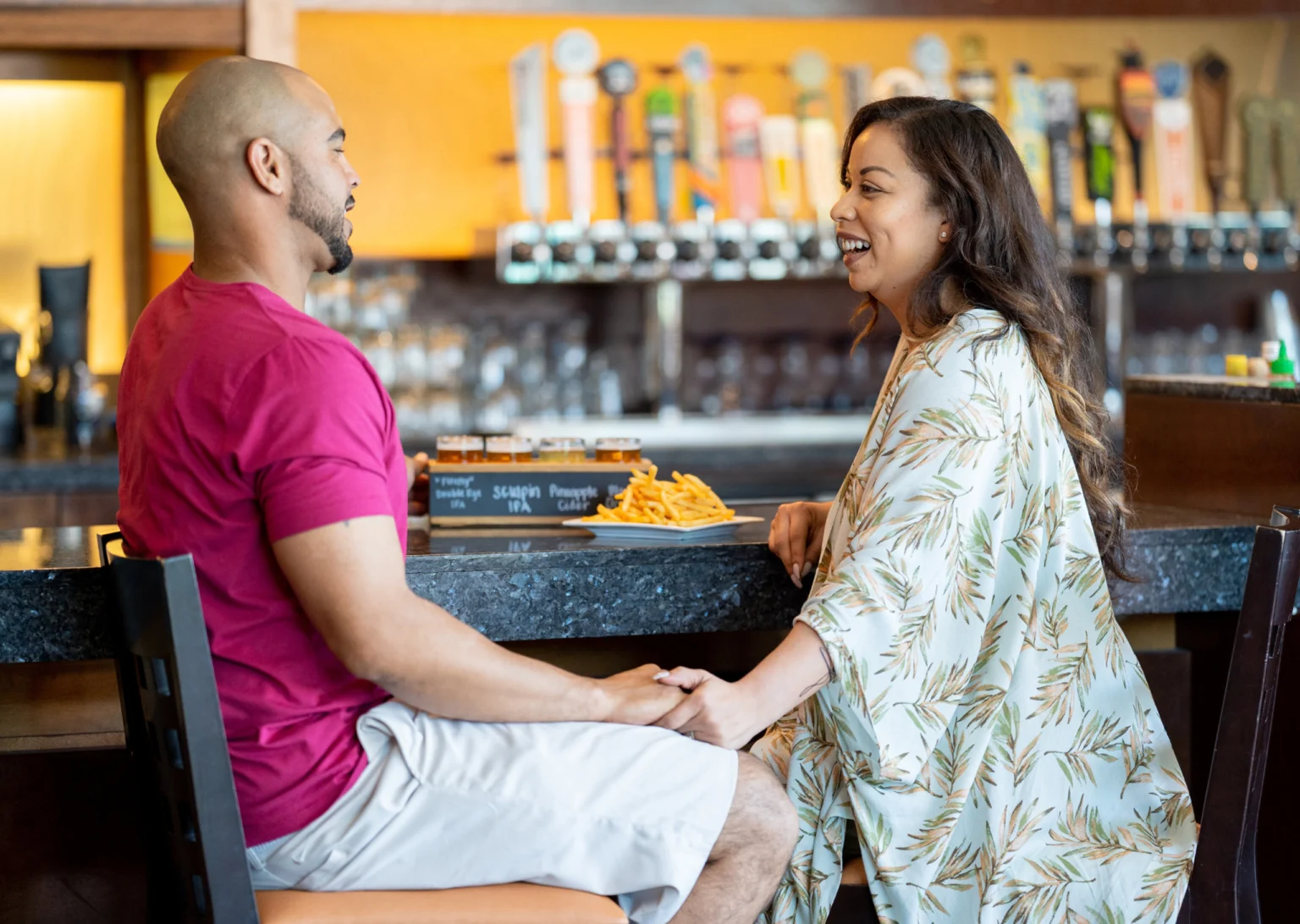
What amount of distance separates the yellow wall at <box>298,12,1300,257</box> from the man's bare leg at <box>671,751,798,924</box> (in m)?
3.46

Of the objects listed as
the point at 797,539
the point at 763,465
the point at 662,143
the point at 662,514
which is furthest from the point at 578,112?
the point at 797,539

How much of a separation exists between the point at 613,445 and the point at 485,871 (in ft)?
2.77

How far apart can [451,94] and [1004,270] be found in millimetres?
3467

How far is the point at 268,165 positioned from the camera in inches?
66.2

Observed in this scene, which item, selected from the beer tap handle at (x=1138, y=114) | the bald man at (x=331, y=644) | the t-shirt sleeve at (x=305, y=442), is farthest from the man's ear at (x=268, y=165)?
the beer tap handle at (x=1138, y=114)

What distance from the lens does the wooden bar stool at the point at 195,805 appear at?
1462mm

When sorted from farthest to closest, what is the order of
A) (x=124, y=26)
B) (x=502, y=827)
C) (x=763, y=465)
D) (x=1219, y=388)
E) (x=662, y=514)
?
1. (x=763, y=465)
2. (x=124, y=26)
3. (x=1219, y=388)
4. (x=662, y=514)
5. (x=502, y=827)

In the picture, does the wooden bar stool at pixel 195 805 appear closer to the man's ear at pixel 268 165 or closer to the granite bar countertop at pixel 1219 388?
the man's ear at pixel 268 165

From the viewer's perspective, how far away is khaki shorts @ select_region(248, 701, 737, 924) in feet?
5.32

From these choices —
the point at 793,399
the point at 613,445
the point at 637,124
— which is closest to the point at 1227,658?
the point at 613,445

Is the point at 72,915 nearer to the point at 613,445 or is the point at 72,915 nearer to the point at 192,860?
the point at 192,860

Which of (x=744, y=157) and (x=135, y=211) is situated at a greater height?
(x=744, y=157)

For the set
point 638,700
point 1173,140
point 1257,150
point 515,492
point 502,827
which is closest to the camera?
point 502,827

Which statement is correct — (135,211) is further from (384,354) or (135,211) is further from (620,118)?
(620,118)
